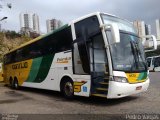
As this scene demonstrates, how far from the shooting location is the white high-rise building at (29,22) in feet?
216

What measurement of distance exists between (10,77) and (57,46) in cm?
986

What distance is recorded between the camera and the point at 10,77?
21828 millimetres

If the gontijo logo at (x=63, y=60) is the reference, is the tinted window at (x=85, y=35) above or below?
above

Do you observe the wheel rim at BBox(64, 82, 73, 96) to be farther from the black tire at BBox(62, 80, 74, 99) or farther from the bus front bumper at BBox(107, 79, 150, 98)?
the bus front bumper at BBox(107, 79, 150, 98)

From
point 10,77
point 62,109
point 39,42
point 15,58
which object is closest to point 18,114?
point 62,109

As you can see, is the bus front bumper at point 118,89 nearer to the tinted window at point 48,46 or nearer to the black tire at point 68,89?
the black tire at point 68,89

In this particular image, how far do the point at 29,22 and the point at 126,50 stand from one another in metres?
60.4

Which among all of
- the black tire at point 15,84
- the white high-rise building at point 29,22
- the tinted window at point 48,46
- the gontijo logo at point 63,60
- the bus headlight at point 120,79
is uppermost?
the white high-rise building at point 29,22

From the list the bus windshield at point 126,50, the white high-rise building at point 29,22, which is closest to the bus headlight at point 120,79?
the bus windshield at point 126,50

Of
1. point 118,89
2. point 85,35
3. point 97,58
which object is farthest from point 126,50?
point 85,35

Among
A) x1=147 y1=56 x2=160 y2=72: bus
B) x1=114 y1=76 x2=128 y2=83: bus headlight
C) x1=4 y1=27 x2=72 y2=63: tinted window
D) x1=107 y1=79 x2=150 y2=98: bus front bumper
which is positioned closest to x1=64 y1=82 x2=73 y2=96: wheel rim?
x1=4 y1=27 x2=72 y2=63: tinted window

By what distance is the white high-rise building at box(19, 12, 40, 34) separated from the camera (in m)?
65.7

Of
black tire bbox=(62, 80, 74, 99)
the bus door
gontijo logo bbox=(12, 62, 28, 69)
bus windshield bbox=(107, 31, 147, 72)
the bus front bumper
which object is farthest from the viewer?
the bus door

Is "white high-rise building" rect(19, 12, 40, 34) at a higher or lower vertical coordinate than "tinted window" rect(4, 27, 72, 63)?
higher
